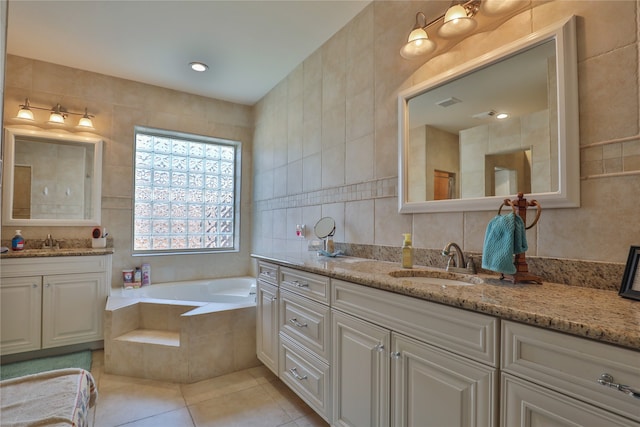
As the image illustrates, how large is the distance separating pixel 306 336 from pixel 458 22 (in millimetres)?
1787

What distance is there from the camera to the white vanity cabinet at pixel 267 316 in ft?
6.70

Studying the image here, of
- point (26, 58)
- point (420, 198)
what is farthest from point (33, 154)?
point (420, 198)

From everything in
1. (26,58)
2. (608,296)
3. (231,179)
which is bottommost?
(608,296)

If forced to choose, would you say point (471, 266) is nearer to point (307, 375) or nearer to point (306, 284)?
point (306, 284)

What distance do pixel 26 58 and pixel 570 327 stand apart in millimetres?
4295

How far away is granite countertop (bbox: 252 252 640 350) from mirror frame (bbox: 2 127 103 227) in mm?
3006

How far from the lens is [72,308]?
262 centimetres

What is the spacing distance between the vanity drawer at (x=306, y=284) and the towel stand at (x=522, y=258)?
80 cm

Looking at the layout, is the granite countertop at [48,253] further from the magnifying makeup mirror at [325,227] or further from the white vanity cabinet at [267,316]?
the magnifying makeup mirror at [325,227]

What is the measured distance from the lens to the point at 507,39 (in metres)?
1.38

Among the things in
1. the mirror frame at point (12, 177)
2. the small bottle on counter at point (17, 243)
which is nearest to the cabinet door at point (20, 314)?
the small bottle on counter at point (17, 243)

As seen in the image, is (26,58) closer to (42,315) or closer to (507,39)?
(42,315)

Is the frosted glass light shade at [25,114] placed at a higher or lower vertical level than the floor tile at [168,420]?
higher

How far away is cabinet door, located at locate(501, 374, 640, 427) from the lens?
0.68 m
